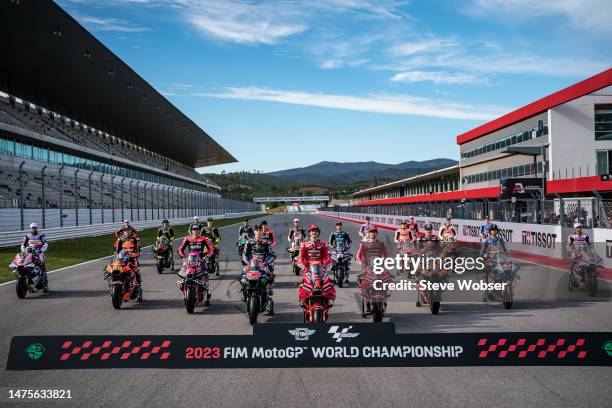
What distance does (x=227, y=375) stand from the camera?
643 centimetres

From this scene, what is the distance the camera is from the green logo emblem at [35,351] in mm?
5840

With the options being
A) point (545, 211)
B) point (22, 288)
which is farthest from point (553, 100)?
point (22, 288)

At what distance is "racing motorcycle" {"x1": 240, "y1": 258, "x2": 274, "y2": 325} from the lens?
9.13m

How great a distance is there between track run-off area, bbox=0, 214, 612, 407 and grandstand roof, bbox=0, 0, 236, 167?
20200 mm

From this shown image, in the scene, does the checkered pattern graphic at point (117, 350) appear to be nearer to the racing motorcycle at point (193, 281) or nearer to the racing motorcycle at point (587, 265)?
the racing motorcycle at point (193, 281)

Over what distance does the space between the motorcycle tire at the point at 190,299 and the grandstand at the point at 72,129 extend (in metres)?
19.4

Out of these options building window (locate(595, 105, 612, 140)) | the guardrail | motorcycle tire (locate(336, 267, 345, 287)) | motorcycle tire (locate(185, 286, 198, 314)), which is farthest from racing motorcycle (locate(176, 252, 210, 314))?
building window (locate(595, 105, 612, 140))

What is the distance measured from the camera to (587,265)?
39.1 feet

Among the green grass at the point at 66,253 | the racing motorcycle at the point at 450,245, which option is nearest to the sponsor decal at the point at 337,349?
the racing motorcycle at the point at 450,245

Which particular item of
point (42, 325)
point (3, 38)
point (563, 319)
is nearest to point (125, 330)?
point (42, 325)

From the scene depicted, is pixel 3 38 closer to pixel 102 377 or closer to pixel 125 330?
pixel 125 330

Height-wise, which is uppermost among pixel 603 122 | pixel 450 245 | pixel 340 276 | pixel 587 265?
pixel 603 122

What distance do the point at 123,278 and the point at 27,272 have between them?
3093 mm

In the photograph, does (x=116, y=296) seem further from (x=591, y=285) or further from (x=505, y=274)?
(x=591, y=285)
